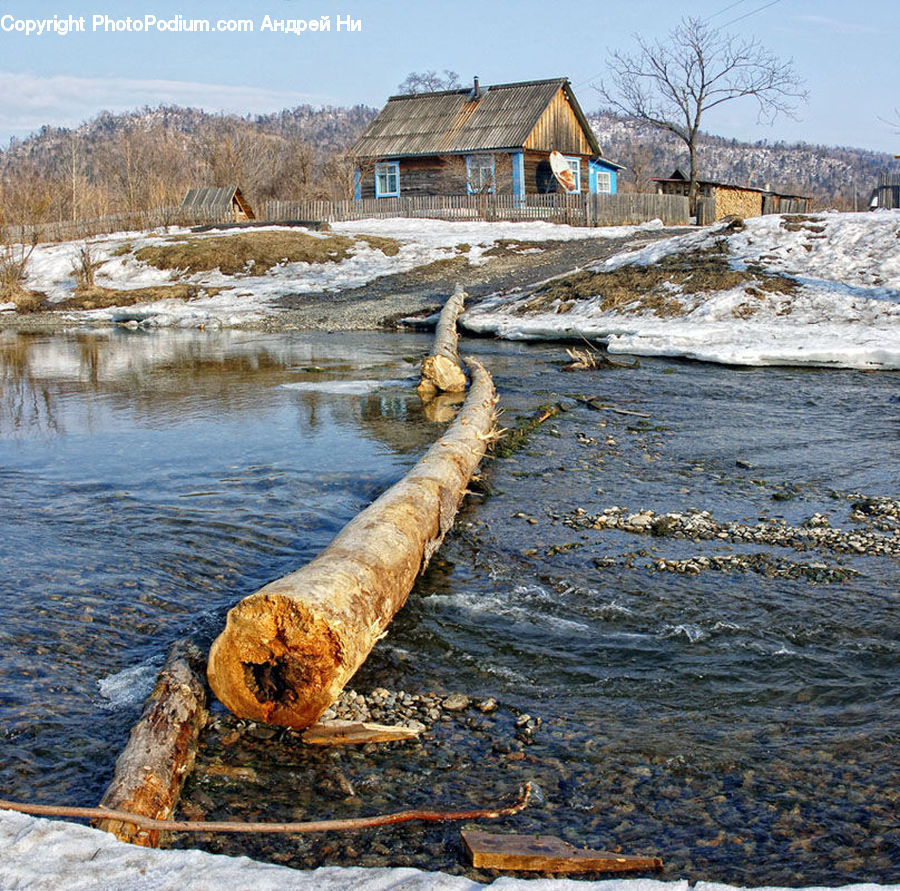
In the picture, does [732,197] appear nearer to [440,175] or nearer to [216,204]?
[440,175]

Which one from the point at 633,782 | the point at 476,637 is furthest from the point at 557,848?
the point at 476,637

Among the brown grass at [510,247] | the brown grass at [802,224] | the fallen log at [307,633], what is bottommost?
the fallen log at [307,633]

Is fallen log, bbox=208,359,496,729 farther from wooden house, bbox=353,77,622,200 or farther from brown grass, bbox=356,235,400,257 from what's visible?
wooden house, bbox=353,77,622,200

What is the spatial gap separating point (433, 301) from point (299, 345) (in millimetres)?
4947

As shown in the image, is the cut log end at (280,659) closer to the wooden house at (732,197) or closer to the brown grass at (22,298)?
the brown grass at (22,298)

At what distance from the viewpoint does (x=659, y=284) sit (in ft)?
55.2

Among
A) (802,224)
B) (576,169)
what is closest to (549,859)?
(802,224)

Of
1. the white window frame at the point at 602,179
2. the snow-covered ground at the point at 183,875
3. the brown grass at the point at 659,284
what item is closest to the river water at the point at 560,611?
the snow-covered ground at the point at 183,875

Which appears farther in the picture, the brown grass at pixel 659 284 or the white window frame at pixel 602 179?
the white window frame at pixel 602 179

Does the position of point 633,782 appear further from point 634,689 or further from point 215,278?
point 215,278

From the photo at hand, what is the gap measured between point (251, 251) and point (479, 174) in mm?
14964

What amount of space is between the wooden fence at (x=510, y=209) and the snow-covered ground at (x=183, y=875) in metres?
33.0

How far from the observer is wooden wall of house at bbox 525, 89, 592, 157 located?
38.2m

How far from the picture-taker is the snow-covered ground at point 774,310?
13.1 m
